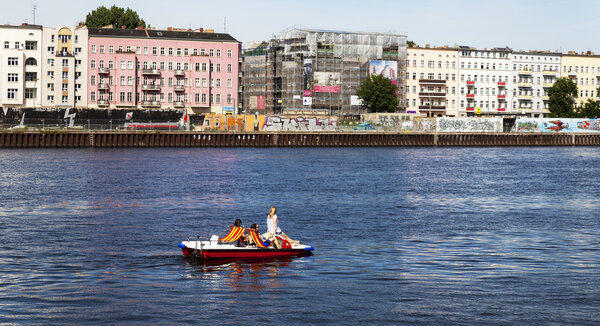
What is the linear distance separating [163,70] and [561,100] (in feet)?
305

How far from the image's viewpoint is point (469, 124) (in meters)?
173

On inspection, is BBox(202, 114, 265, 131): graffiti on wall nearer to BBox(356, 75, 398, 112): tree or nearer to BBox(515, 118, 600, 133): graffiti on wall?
BBox(356, 75, 398, 112): tree

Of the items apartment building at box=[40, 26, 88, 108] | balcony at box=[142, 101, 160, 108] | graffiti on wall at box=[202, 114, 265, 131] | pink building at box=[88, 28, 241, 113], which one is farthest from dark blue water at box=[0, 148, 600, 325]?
pink building at box=[88, 28, 241, 113]

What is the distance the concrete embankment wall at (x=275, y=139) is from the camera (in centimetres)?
13438

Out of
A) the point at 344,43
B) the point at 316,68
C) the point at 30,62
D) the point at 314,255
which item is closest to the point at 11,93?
the point at 30,62

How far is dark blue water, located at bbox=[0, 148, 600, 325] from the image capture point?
1082 inches

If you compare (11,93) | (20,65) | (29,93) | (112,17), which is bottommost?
(11,93)

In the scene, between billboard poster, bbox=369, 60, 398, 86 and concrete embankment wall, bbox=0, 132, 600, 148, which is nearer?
concrete embankment wall, bbox=0, 132, 600, 148

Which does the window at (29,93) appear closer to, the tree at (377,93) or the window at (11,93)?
the window at (11,93)

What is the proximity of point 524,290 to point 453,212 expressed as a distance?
80.5 feet

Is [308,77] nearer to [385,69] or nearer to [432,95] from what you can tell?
[385,69]

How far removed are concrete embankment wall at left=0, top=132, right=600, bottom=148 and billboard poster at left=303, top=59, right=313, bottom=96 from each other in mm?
14353

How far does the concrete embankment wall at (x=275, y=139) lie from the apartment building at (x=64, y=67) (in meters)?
20.6

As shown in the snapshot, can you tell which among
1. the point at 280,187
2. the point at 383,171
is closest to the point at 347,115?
the point at 383,171
